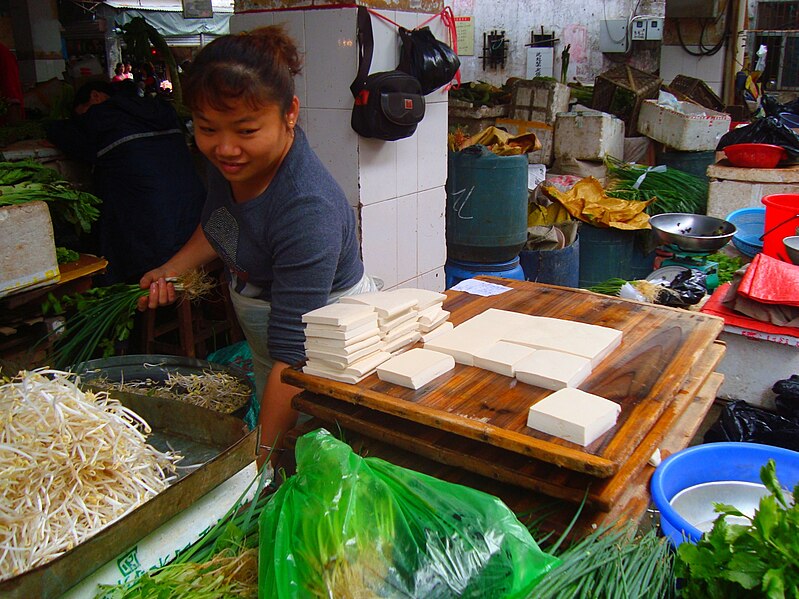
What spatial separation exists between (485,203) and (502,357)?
3.68 meters

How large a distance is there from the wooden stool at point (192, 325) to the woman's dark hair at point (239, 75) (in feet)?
5.35

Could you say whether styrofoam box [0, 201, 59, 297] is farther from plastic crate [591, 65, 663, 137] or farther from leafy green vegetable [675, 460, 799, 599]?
plastic crate [591, 65, 663, 137]

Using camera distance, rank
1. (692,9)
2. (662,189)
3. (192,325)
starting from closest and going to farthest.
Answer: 1. (192,325)
2. (662,189)
3. (692,9)

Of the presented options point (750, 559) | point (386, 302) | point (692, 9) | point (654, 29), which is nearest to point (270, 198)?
point (386, 302)

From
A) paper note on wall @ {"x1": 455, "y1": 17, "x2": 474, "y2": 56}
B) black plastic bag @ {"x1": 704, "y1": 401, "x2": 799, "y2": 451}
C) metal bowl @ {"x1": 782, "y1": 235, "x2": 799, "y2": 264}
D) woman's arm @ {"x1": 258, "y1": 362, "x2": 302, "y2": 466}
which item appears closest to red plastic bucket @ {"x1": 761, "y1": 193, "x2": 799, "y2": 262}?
metal bowl @ {"x1": 782, "y1": 235, "x2": 799, "y2": 264}

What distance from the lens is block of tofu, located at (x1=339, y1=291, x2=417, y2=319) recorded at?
2.11m

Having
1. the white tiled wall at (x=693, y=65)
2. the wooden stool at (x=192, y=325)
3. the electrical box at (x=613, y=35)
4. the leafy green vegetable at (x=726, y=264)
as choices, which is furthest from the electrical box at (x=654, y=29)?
the wooden stool at (x=192, y=325)

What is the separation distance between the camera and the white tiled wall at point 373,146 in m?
3.84

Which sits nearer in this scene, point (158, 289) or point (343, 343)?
point (343, 343)

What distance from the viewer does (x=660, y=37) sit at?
11039 mm

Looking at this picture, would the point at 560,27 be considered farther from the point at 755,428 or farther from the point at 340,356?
the point at 340,356

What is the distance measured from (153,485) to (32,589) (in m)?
0.41

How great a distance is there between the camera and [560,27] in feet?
42.3

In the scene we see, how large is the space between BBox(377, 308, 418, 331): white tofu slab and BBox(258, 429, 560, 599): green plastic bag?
783mm
